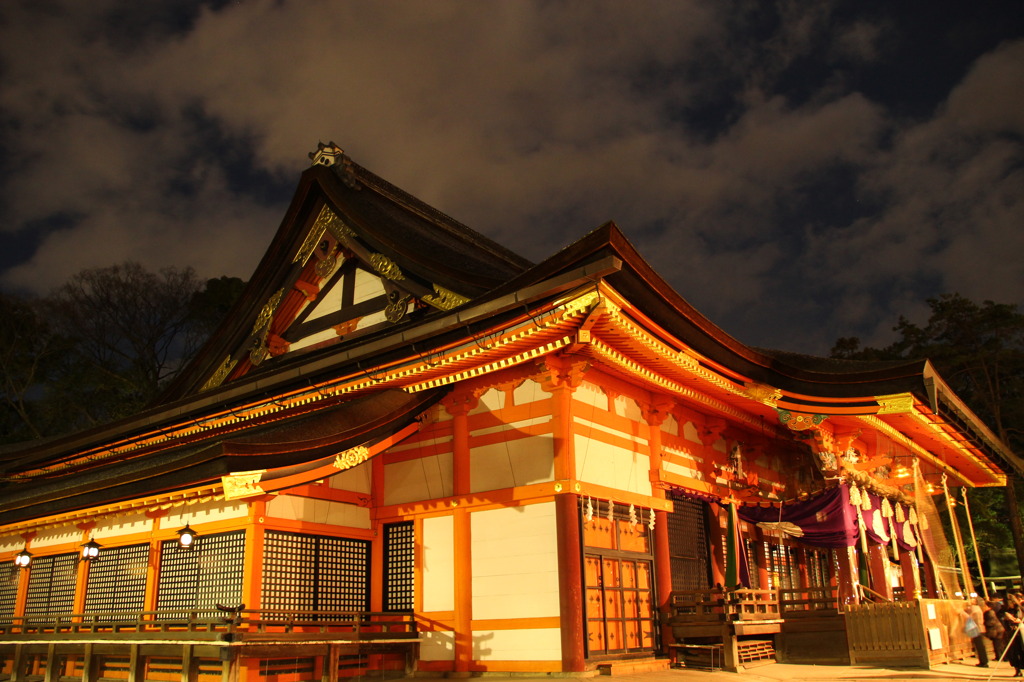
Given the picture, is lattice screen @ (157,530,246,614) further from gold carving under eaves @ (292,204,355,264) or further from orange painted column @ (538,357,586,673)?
gold carving under eaves @ (292,204,355,264)

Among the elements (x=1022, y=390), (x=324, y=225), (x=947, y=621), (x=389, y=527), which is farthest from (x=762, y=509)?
(x=1022, y=390)

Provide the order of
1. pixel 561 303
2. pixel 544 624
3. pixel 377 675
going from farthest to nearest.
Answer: pixel 377 675 < pixel 544 624 < pixel 561 303

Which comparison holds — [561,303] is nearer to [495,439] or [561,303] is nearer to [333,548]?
[495,439]

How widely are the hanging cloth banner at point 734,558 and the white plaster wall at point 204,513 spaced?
8051 millimetres

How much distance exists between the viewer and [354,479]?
13.4m

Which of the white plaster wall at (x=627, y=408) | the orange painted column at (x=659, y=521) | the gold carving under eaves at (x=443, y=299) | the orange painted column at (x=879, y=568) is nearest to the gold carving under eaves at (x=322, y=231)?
the gold carving under eaves at (x=443, y=299)

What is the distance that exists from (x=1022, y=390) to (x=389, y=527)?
105ft

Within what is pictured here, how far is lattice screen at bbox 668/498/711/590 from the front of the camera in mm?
14094

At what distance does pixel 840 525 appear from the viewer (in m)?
15.0

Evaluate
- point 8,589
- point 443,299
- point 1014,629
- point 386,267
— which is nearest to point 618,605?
point 443,299

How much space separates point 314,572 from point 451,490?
2.54 meters

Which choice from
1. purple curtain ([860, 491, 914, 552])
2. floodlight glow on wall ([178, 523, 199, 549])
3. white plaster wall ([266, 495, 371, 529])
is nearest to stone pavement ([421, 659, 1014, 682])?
purple curtain ([860, 491, 914, 552])

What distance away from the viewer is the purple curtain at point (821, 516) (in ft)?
49.4

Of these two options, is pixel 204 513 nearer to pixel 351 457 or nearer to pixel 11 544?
pixel 351 457
